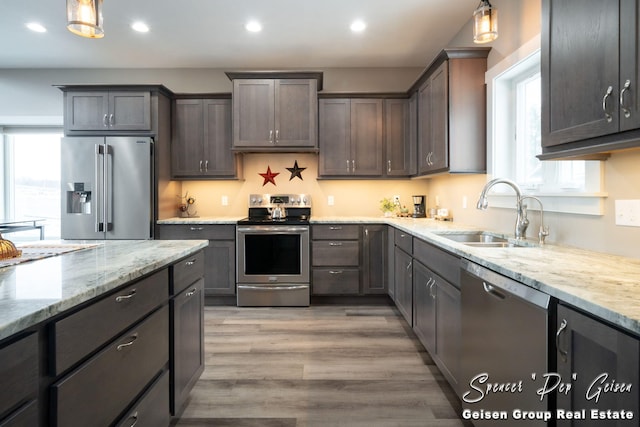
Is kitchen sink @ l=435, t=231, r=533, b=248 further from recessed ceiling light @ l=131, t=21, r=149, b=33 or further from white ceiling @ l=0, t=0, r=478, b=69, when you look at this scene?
recessed ceiling light @ l=131, t=21, r=149, b=33

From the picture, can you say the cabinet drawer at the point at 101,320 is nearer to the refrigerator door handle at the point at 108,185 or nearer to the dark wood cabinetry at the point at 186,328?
the dark wood cabinetry at the point at 186,328

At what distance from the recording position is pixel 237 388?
2.24 meters

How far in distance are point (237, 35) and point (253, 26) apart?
0.91ft

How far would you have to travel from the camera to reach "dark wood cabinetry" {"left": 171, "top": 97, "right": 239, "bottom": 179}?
4.28 meters

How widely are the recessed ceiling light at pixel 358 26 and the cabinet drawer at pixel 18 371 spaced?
3366mm

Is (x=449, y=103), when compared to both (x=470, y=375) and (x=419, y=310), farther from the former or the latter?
(x=470, y=375)

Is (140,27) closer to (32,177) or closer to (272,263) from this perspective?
(272,263)

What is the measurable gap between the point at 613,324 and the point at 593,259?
846 millimetres

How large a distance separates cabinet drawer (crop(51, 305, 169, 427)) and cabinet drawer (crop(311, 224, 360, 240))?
7.89ft

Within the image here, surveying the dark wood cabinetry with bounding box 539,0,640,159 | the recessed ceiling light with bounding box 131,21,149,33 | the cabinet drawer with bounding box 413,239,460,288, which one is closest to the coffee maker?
the cabinet drawer with bounding box 413,239,460,288

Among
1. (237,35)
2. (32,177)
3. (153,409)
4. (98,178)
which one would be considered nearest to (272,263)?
(98,178)

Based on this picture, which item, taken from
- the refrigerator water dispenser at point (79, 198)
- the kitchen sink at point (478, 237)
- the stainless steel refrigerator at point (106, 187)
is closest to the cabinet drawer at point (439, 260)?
the kitchen sink at point (478, 237)

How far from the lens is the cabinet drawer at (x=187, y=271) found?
1.80 metres

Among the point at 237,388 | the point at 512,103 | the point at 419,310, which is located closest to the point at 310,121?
the point at 512,103
